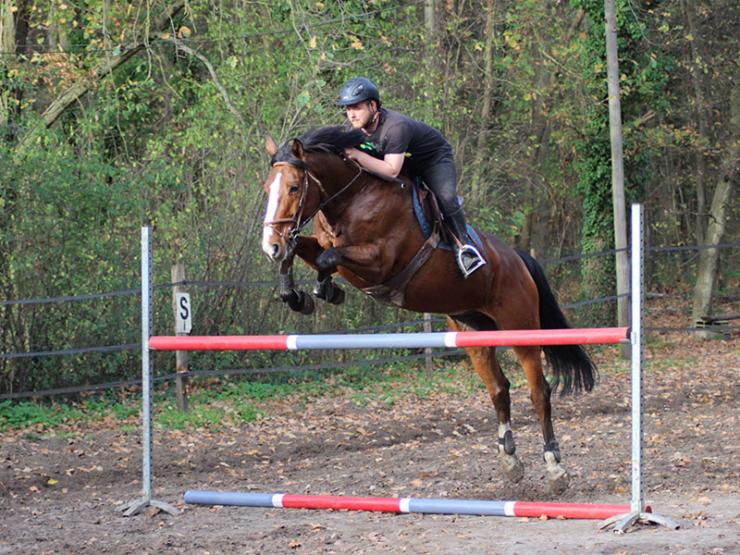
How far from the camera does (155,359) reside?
12.7m

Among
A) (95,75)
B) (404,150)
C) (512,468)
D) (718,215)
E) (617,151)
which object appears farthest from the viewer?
(718,215)

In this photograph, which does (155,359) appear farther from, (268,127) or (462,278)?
(462,278)

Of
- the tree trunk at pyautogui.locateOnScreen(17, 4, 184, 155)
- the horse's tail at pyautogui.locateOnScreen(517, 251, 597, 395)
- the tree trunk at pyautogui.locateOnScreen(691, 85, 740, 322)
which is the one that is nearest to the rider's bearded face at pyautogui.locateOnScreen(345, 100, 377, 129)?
the horse's tail at pyautogui.locateOnScreen(517, 251, 597, 395)

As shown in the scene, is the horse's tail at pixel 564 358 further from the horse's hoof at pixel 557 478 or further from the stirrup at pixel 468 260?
the stirrup at pixel 468 260

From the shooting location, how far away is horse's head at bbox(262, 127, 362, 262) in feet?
20.0

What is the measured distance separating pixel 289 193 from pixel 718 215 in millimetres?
16221

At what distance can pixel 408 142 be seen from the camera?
6812mm

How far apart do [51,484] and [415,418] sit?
4017mm

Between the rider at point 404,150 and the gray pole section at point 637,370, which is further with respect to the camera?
the rider at point 404,150

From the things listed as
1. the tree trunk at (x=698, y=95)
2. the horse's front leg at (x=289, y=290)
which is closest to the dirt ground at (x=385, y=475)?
the horse's front leg at (x=289, y=290)

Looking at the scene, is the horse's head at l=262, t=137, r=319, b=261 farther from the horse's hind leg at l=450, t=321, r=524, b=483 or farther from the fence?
the fence

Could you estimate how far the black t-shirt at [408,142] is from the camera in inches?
267

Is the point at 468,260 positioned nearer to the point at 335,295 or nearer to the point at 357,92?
the point at 335,295

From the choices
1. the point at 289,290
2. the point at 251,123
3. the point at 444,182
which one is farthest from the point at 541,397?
the point at 251,123
